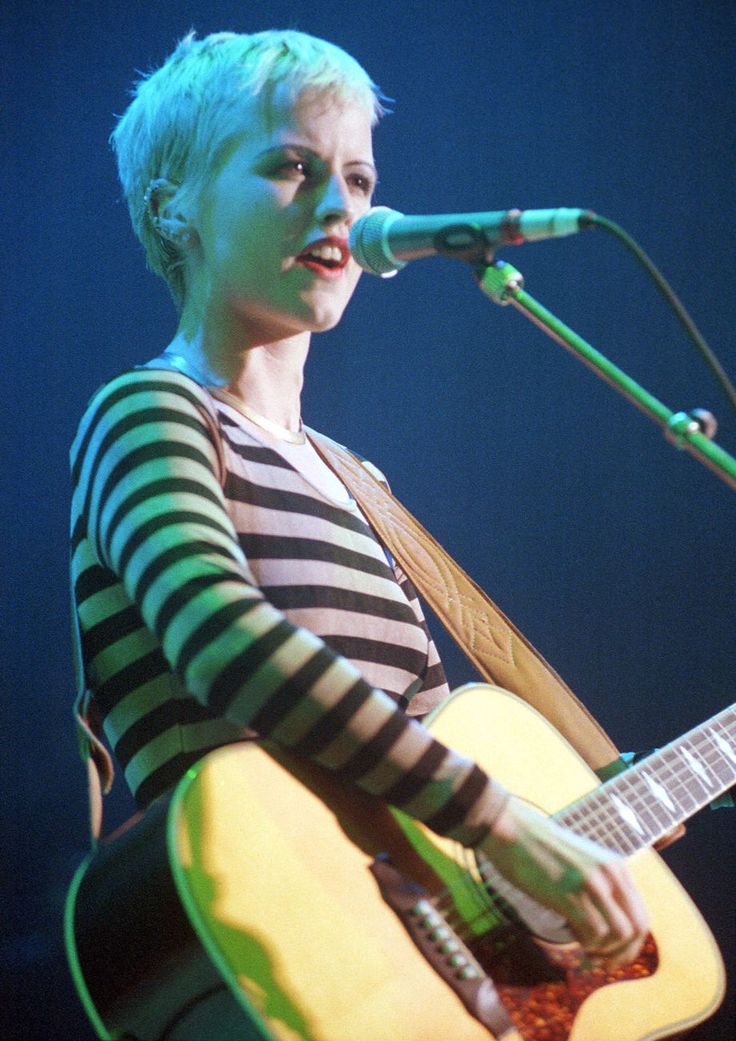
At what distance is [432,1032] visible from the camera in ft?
3.71

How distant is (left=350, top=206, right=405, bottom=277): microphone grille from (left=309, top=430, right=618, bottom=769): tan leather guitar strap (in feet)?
1.66

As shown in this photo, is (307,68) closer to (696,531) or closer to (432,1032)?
(432,1032)

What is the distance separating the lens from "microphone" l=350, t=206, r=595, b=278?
1226mm

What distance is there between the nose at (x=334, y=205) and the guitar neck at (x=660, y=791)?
39.0 inches

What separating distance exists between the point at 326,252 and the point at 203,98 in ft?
1.14

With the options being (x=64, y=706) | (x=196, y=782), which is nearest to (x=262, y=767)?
(x=196, y=782)

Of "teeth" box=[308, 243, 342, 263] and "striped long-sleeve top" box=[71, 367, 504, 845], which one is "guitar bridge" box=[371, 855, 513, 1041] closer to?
"striped long-sleeve top" box=[71, 367, 504, 845]

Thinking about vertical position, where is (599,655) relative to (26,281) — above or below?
below

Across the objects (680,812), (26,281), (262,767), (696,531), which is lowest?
(680,812)

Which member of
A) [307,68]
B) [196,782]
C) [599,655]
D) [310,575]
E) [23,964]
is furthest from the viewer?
[599,655]

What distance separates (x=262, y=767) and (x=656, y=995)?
0.69 meters

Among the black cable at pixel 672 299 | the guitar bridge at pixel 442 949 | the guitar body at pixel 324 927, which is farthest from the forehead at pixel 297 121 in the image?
the guitar bridge at pixel 442 949

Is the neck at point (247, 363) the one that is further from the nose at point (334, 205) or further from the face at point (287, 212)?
the nose at point (334, 205)

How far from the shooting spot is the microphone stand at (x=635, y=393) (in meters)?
1.18
